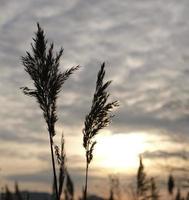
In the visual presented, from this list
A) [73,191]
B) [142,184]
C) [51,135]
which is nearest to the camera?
[51,135]

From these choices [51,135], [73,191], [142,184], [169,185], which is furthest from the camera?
[169,185]

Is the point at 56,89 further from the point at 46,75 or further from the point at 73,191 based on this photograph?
the point at 73,191

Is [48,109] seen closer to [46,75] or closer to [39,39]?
[46,75]

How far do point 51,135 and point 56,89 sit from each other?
0.93m

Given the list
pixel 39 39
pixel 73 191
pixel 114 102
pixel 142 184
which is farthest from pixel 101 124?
pixel 73 191

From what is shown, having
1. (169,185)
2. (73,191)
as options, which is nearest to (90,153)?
(73,191)

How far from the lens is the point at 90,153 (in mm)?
10883

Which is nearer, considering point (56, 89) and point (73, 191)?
point (56, 89)

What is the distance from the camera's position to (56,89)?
1038 cm

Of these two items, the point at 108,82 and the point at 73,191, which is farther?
the point at 73,191

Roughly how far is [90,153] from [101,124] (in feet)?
2.04

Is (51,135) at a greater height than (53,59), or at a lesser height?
lesser

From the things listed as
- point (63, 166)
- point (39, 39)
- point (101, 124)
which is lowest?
point (63, 166)

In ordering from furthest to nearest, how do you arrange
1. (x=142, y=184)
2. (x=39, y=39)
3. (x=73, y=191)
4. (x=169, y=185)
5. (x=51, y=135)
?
(x=169, y=185) → (x=73, y=191) → (x=142, y=184) → (x=39, y=39) → (x=51, y=135)
